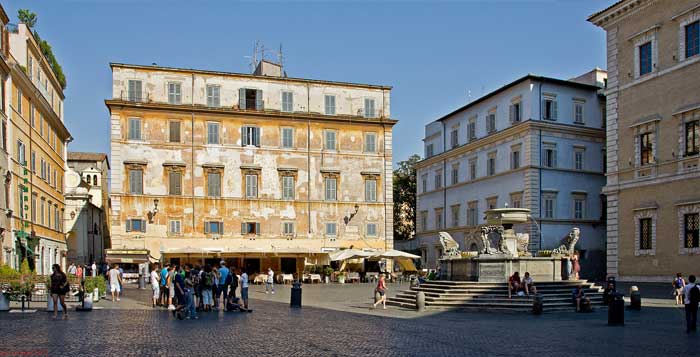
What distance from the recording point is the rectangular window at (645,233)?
3410cm

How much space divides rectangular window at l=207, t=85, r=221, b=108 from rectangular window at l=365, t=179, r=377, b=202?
10.9 m

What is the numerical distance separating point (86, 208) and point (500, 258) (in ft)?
151

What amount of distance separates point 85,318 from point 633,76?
27.7m

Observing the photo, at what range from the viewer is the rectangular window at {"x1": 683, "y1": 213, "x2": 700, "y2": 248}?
102 feet

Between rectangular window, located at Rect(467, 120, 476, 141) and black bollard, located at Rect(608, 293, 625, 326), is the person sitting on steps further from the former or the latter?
rectangular window, located at Rect(467, 120, 476, 141)

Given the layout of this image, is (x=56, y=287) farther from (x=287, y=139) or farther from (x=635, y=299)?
(x=287, y=139)

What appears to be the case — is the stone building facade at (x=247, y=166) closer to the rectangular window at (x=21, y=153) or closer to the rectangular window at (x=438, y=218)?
the rectangular window at (x=21, y=153)

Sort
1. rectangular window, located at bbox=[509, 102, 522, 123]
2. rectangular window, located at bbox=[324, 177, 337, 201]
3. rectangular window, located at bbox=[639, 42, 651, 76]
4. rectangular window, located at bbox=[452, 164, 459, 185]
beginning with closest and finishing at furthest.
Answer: rectangular window, located at bbox=[639, 42, 651, 76]
rectangular window, located at bbox=[324, 177, 337, 201]
rectangular window, located at bbox=[509, 102, 522, 123]
rectangular window, located at bbox=[452, 164, 459, 185]

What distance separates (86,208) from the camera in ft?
202

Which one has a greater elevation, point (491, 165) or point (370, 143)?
point (370, 143)

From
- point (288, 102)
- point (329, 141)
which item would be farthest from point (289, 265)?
point (288, 102)

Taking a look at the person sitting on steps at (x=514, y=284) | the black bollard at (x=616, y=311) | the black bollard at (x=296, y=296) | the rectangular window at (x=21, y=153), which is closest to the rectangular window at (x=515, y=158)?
the person sitting on steps at (x=514, y=284)

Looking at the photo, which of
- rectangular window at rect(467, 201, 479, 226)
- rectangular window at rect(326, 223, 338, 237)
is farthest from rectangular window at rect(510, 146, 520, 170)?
rectangular window at rect(326, 223, 338, 237)

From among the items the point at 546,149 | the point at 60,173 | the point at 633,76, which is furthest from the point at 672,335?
the point at 60,173
